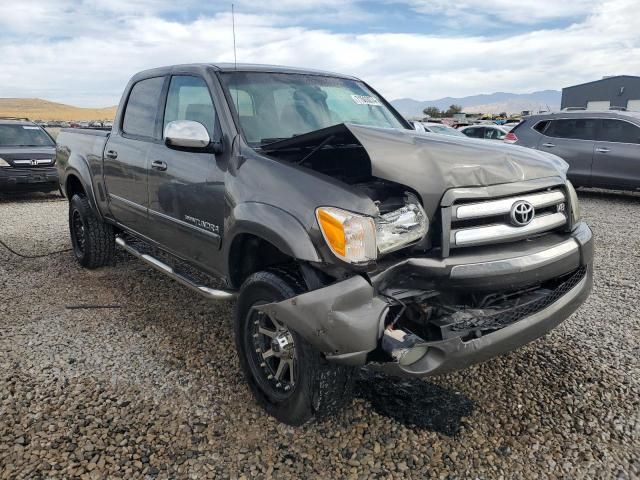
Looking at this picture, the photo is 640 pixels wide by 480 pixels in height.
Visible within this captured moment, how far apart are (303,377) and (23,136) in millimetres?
10984

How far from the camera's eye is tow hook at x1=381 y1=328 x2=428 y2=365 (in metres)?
2.16

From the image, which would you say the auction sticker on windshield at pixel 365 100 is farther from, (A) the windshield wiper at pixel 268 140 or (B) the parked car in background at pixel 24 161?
(B) the parked car in background at pixel 24 161

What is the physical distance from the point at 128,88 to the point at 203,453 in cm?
337

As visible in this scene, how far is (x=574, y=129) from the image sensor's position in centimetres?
998

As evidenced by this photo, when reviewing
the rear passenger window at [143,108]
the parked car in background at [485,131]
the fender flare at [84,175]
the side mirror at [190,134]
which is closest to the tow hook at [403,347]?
the side mirror at [190,134]

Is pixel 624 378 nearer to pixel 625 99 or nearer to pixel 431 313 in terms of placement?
pixel 431 313

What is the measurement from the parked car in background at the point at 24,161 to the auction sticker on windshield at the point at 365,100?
785 cm

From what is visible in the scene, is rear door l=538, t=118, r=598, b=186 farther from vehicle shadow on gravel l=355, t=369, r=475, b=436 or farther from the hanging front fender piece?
the hanging front fender piece

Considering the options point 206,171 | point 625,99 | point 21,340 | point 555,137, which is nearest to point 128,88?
point 206,171

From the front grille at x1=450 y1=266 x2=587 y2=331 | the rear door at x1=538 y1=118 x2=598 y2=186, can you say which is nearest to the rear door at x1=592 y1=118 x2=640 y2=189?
the rear door at x1=538 y1=118 x2=598 y2=186

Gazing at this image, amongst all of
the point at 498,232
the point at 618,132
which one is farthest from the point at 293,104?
the point at 618,132

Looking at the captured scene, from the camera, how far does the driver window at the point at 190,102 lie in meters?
3.36

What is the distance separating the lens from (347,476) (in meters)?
2.34

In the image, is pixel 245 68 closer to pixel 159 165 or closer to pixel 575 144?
pixel 159 165
